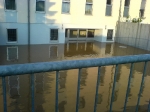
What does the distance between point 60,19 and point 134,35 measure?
7.37m

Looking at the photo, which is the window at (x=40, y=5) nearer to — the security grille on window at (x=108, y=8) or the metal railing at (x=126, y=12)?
the security grille on window at (x=108, y=8)

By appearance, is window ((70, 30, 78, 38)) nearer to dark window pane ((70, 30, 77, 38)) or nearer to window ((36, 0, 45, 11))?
dark window pane ((70, 30, 77, 38))

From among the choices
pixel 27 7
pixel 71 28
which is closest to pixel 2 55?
pixel 27 7

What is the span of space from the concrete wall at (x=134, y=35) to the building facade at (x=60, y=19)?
3.23ft

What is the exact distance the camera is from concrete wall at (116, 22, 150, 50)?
15578 millimetres

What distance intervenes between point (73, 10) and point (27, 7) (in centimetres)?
437

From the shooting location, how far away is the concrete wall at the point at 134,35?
51.1 feet

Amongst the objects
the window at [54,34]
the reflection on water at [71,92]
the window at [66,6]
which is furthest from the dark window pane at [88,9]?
the reflection on water at [71,92]

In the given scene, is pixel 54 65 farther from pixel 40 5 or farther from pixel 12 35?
pixel 40 5

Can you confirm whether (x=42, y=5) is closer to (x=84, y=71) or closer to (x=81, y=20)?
(x=81, y=20)

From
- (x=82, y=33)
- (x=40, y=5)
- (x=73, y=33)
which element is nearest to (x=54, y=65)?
(x=40, y=5)

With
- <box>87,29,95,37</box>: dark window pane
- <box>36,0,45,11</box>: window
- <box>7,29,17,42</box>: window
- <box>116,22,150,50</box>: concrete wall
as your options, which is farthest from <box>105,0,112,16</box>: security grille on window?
<box>7,29,17,42</box>: window

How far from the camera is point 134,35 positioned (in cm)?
1691

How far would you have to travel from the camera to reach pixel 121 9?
62.0 ft
